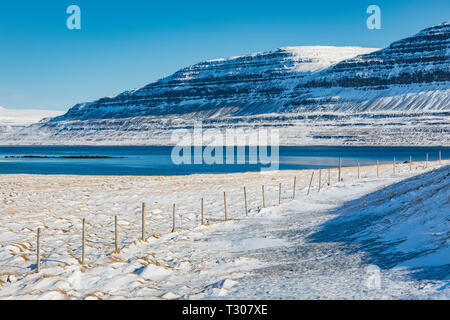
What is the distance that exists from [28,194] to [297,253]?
26057 millimetres

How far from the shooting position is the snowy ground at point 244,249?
1517cm

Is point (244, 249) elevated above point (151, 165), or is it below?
above

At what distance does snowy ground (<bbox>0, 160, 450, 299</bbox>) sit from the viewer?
1517 centimetres

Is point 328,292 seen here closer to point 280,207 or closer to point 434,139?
point 280,207

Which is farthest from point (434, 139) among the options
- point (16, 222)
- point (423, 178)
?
point (16, 222)

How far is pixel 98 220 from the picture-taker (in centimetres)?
2877

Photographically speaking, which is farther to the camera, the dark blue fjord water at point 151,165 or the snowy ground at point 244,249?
the dark blue fjord water at point 151,165

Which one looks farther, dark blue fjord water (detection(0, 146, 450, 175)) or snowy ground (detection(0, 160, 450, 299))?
dark blue fjord water (detection(0, 146, 450, 175))

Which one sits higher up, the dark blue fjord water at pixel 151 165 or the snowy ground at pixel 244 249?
the snowy ground at pixel 244 249

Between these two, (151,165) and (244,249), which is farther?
(151,165)

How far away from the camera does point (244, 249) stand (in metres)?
20.8

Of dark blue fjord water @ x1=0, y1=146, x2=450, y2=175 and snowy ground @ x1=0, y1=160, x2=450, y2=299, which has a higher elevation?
snowy ground @ x1=0, y1=160, x2=450, y2=299
